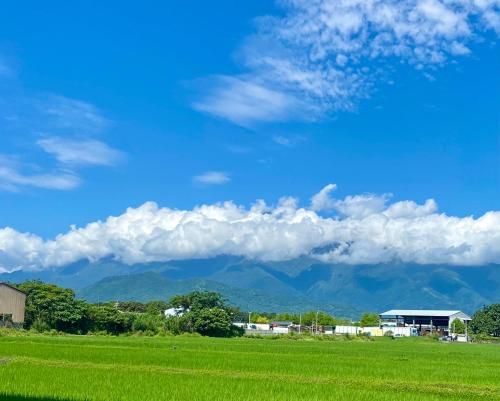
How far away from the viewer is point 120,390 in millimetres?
18531

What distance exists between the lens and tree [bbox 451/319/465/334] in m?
137

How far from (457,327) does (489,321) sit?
15.9 metres

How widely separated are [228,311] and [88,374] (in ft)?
182

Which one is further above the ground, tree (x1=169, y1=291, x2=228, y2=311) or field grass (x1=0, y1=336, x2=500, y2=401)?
tree (x1=169, y1=291, x2=228, y2=311)

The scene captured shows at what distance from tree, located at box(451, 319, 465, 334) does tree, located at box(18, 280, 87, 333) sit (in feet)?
313

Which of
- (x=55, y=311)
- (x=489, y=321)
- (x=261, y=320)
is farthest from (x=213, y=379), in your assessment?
(x=261, y=320)

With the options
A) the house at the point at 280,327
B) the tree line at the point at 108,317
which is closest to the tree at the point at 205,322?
the tree line at the point at 108,317

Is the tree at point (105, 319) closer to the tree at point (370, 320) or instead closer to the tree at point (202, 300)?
the tree at point (202, 300)

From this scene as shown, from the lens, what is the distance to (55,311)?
61.2 meters

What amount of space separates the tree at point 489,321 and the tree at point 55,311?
→ 85.4 meters

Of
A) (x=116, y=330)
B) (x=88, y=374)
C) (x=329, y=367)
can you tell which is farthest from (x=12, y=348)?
(x=116, y=330)

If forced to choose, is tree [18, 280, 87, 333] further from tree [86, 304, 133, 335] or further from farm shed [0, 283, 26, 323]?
farm shed [0, 283, 26, 323]

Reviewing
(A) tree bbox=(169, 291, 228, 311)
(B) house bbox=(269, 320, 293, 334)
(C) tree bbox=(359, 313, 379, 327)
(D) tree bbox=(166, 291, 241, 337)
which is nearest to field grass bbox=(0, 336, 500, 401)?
(D) tree bbox=(166, 291, 241, 337)

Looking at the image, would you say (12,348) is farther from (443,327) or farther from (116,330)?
(443,327)
